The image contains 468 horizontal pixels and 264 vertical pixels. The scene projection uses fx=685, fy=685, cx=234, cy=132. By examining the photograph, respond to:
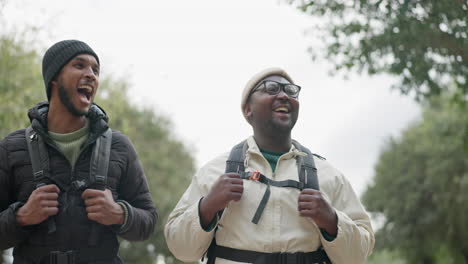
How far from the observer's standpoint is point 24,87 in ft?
55.7

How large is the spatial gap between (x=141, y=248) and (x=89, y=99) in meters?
27.0

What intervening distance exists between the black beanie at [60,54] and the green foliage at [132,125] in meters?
10.8

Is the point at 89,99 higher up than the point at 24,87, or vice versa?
the point at 89,99

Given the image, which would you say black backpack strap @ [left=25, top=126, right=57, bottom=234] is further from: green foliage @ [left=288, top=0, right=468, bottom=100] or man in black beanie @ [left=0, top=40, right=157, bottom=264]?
green foliage @ [left=288, top=0, right=468, bottom=100]

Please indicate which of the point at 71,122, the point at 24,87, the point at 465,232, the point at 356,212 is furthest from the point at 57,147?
the point at 465,232

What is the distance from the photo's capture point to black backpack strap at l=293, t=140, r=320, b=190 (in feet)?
16.6

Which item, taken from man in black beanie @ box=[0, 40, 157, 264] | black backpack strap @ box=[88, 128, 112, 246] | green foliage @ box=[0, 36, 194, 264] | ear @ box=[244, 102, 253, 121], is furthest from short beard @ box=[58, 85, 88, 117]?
green foliage @ box=[0, 36, 194, 264]

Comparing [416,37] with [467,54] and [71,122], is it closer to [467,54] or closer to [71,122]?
[467,54]

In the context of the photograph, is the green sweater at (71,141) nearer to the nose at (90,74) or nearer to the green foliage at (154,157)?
the nose at (90,74)

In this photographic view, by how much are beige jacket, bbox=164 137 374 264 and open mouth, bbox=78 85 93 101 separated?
1.04 metres

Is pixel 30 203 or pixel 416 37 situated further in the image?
pixel 416 37

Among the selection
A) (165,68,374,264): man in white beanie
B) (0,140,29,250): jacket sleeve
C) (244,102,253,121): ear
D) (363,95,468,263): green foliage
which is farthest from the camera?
(363,95,468,263): green foliage

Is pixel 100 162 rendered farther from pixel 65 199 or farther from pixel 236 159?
pixel 236 159

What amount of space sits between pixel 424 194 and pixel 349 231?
2828 centimetres
